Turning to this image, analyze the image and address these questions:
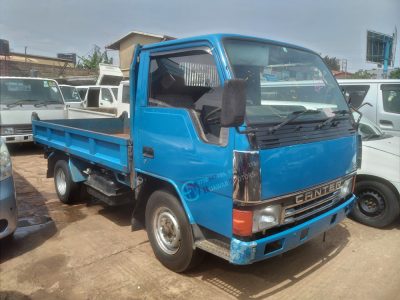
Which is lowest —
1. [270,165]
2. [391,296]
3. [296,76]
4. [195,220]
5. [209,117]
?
[391,296]

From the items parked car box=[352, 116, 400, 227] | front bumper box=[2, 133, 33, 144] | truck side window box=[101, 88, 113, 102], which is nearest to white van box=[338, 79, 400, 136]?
parked car box=[352, 116, 400, 227]

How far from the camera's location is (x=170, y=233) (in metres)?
3.50

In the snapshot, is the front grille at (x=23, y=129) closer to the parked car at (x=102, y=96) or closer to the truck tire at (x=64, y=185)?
the parked car at (x=102, y=96)

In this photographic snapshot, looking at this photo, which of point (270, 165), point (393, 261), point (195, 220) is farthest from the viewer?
point (393, 261)

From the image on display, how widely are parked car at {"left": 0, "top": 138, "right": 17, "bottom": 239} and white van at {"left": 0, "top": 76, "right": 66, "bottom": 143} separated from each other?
5.73 meters

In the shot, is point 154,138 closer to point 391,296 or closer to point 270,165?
point 270,165

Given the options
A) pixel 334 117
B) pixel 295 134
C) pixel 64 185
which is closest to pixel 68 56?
pixel 64 185

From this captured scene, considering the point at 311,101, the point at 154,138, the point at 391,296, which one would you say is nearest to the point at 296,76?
the point at 311,101

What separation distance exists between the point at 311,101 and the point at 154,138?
1.56m

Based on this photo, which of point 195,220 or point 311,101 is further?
point 311,101

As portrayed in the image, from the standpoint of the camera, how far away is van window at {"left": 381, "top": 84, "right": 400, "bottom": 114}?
22.0ft

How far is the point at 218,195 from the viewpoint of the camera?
9.37 feet

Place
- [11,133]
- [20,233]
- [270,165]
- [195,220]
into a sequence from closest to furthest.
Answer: [270,165], [195,220], [20,233], [11,133]

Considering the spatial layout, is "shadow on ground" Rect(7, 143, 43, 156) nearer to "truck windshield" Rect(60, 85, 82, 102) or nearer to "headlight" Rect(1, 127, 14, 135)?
"headlight" Rect(1, 127, 14, 135)
